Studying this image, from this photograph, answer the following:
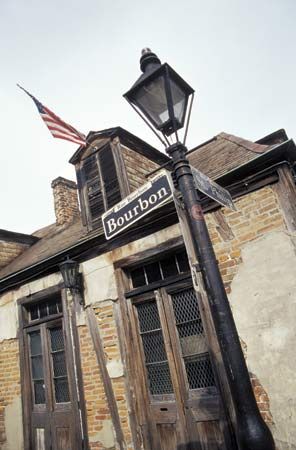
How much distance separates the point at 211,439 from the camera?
411cm

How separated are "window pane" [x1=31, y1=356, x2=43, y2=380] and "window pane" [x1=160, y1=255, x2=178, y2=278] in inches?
144

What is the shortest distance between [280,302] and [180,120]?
2517mm

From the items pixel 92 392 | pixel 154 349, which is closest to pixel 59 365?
pixel 92 392

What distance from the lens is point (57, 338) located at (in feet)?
20.8

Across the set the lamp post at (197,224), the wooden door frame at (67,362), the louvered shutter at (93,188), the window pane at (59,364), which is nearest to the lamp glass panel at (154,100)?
the lamp post at (197,224)

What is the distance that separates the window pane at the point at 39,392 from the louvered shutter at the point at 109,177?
400cm

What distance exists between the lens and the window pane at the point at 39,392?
6.37 meters

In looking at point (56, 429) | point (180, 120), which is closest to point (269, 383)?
point (180, 120)

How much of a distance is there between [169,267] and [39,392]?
4.12m

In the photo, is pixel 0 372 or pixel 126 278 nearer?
pixel 126 278

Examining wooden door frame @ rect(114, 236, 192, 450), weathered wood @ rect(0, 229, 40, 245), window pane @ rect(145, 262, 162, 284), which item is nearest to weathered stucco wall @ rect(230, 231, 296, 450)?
wooden door frame @ rect(114, 236, 192, 450)

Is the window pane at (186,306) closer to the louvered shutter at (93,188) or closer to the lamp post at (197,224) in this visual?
the lamp post at (197,224)

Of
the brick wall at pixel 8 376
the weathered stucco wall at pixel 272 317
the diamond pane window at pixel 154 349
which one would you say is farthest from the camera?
the brick wall at pixel 8 376

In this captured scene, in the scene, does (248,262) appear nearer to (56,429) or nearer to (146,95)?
(146,95)
